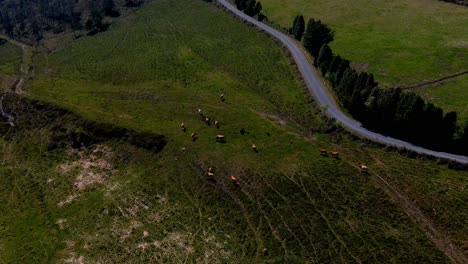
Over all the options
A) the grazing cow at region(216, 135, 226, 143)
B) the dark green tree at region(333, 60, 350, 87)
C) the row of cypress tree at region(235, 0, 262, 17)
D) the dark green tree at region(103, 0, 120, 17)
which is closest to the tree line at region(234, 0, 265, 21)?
the row of cypress tree at region(235, 0, 262, 17)

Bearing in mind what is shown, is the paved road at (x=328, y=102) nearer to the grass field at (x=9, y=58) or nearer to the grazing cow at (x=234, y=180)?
the grazing cow at (x=234, y=180)

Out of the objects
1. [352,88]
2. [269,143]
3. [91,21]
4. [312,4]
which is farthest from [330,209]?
[91,21]

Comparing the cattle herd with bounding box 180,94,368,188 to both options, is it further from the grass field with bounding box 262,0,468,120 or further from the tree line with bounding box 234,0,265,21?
the tree line with bounding box 234,0,265,21

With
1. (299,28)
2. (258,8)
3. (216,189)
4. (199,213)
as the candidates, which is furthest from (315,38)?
(199,213)

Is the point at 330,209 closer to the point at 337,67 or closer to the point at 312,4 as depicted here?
the point at 337,67

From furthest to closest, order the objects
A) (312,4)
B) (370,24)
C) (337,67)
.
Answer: (312,4) → (370,24) → (337,67)

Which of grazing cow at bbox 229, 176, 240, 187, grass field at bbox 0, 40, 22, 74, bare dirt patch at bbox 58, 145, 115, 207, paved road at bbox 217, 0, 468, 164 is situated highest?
paved road at bbox 217, 0, 468, 164
